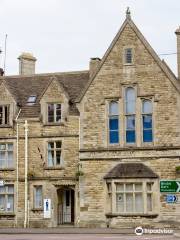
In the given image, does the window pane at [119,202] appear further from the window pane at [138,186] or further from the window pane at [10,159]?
the window pane at [10,159]

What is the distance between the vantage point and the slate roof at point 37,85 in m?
41.6

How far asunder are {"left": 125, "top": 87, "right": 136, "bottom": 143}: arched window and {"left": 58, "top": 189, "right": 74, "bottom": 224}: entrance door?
6.51 m

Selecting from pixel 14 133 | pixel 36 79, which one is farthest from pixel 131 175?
pixel 36 79

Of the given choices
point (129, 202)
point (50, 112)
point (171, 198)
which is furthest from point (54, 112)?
point (171, 198)

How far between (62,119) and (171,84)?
8095 mm

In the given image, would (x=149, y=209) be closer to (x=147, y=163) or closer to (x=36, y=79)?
(x=147, y=163)

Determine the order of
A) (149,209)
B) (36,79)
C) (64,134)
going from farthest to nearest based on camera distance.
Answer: (36,79), (64,134), (149,209)

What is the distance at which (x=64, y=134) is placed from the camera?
40.0m

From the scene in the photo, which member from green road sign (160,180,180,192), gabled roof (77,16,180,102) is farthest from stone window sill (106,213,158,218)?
gabled roof (77,16,180,102)

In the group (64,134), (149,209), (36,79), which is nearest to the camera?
(149,209)

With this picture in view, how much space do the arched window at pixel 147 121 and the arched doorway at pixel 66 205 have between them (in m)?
7.12

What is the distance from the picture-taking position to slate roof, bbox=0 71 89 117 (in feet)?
136

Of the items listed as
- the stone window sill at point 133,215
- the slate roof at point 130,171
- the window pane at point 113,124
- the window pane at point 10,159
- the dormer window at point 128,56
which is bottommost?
the stone window sill at point 133,215

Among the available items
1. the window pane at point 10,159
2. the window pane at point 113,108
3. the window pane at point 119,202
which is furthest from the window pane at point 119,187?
the window pane at point 10,159
